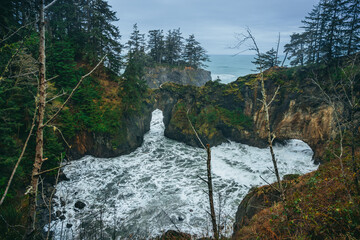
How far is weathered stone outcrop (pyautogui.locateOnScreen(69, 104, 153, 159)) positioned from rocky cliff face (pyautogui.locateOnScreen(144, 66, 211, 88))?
22047 mm

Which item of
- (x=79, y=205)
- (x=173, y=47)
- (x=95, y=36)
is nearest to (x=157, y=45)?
(x=173, y=47)

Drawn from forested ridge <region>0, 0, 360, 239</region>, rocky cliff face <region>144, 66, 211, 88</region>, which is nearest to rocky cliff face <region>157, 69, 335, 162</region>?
forested ridge <region>0, 0, 360, 239</region>

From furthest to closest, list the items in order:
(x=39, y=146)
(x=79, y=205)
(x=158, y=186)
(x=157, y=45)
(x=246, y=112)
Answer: (x=157, y=45), (x=246, y=112), (x=158, y=186), (x=79, y=205), (x=39, y=146)

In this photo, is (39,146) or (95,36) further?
(95,36)

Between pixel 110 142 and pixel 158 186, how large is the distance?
6699 mm

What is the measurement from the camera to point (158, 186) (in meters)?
12.5

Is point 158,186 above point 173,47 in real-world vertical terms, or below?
below

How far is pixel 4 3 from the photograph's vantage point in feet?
35.4

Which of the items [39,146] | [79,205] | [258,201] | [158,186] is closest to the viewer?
[39,146]

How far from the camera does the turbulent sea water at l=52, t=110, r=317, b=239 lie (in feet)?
28.4

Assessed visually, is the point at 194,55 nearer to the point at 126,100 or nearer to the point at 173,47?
the point at 173,47

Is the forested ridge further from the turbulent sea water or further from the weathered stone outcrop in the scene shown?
the turbulent sea water

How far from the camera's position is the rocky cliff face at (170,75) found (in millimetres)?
39031

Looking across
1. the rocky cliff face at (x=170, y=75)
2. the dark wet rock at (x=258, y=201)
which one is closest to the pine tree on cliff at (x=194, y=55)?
the rocky cliff face at (x=170, y=75)
